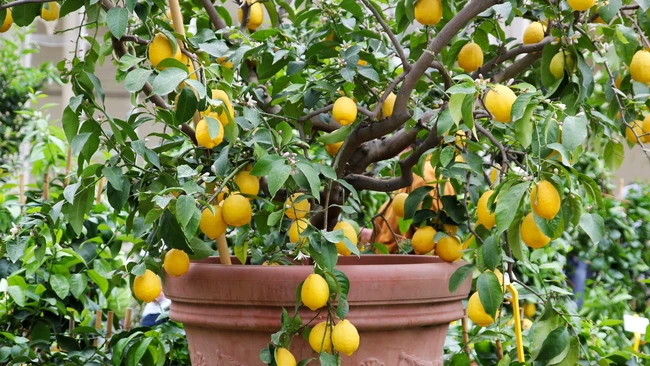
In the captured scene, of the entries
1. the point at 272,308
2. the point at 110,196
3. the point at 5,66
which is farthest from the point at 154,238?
the point at 5,66

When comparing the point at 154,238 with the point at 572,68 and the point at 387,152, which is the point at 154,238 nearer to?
the point at 387,152

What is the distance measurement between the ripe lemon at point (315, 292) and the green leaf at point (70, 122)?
0.38 m

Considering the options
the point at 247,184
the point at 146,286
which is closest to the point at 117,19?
the point at 247,184

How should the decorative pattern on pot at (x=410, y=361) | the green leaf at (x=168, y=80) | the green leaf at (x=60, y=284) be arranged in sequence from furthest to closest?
the green leaf at (x=60, y=284) → the decorative pattern on pot at (x=410, y=361) → the green leaf at (x=168, y=80)

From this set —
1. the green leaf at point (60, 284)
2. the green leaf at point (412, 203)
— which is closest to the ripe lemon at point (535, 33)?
the green leaf at point (412, 203)

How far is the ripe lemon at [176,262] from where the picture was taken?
105 cm

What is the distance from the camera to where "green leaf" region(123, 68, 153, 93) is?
880 mm

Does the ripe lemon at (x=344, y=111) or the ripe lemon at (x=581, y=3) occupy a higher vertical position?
the ripe lemon at (x=581, y=3)

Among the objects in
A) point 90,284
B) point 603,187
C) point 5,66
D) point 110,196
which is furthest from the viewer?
point 5,66

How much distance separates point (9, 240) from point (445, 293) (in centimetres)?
70

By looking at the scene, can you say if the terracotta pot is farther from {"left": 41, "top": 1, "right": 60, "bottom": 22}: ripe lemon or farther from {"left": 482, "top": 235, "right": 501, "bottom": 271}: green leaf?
{"left": 41, "top": 1, "right": 60, "bottom": 22}: ripe lemon

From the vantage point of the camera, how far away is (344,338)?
945mm

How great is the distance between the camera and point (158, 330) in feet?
4.87

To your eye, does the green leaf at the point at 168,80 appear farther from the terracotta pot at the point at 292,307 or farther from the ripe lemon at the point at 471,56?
the ripe lemon at the point at 471,56
